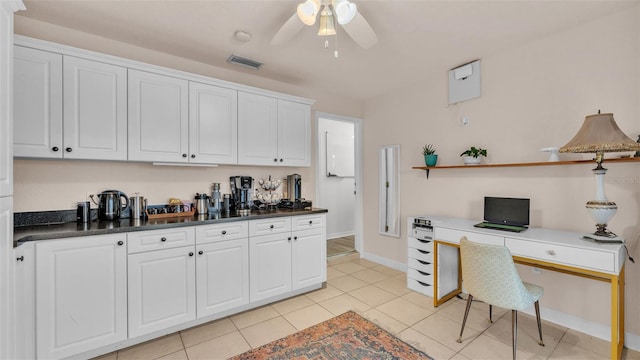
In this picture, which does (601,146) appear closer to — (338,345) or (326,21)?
(326,21)

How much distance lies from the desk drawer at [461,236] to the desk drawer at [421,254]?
34 cm

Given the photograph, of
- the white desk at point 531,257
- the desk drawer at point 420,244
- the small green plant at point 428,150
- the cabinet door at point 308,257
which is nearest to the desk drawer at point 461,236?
the white desk at point 531,257

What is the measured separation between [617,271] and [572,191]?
84cm

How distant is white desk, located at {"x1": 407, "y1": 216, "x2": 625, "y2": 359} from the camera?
1.78 metres

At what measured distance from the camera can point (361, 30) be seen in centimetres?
190

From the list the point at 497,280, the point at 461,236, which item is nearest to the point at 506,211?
the point at 461,236

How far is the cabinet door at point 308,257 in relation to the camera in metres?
2.91

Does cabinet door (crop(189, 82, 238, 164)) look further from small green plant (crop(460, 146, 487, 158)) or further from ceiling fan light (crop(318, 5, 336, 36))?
small green plant (crop(460, 146, 487, 158))

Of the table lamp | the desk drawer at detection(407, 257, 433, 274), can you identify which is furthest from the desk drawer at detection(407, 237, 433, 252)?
the table lamp

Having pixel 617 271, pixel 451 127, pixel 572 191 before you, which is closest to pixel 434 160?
pixel 451 127

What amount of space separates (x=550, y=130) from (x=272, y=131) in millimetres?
2704

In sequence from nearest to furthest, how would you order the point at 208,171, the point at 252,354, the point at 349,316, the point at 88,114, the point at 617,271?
the point at 617,271 < the point at 252,354 < the point at 88,114 < the point at 349,316 < the point at 208,171

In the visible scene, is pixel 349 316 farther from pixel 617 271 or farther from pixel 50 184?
pixel 50 184

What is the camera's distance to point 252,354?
2.02 meters
